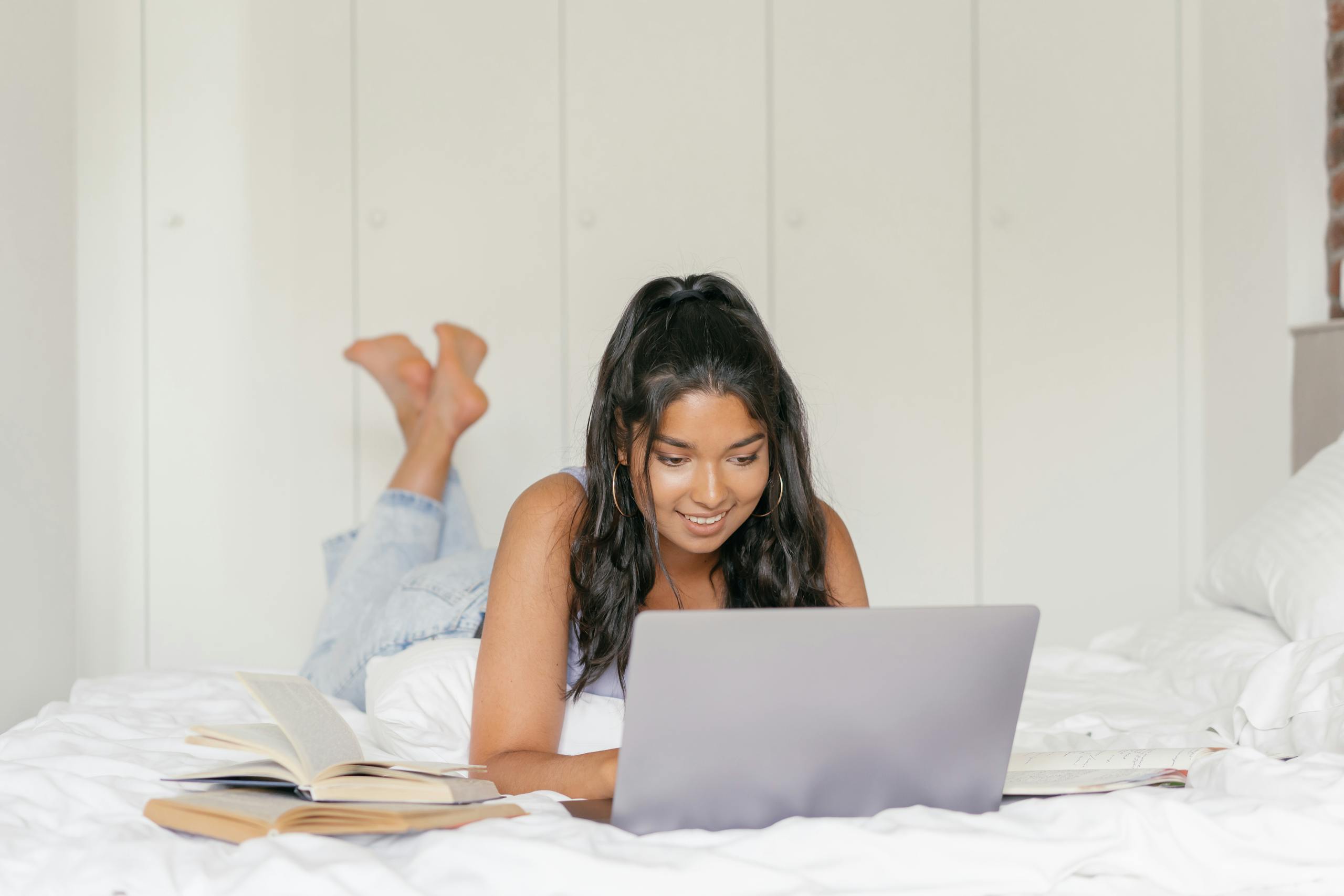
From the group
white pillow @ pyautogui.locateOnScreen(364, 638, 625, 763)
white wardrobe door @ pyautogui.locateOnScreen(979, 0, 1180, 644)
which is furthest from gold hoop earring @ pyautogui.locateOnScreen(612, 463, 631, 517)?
white wardrobe door @ pyautogui.locateOnScreen(979, 0, 1180, 644)

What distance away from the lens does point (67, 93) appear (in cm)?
288

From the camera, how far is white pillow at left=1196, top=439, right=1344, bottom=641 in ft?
5.42

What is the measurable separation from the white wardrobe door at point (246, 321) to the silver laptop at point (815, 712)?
2211mm

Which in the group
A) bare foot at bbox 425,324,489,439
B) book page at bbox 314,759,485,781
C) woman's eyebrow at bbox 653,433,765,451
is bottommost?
book page at bbox 314,759,485,781

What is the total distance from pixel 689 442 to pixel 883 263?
1817 mm

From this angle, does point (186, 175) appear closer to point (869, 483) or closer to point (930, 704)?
point (869, 483)

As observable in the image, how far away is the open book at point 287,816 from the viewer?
91 centimetres

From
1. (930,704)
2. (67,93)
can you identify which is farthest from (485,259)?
(930,704)

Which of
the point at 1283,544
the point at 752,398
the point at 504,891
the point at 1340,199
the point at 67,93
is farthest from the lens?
the point at 67,93

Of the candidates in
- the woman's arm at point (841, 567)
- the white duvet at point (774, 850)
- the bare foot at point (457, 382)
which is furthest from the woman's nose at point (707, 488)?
the bare foot at point (457, 382)

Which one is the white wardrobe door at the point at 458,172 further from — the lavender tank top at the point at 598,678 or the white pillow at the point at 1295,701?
the white pillow at the point at 1295,701

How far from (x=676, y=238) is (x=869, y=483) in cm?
82

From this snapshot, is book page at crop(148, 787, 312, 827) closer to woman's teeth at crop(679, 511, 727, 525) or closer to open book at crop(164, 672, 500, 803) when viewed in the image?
open book at crop(164, 672, 500, 803)

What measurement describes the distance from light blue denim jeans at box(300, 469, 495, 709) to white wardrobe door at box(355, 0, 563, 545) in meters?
0.53
